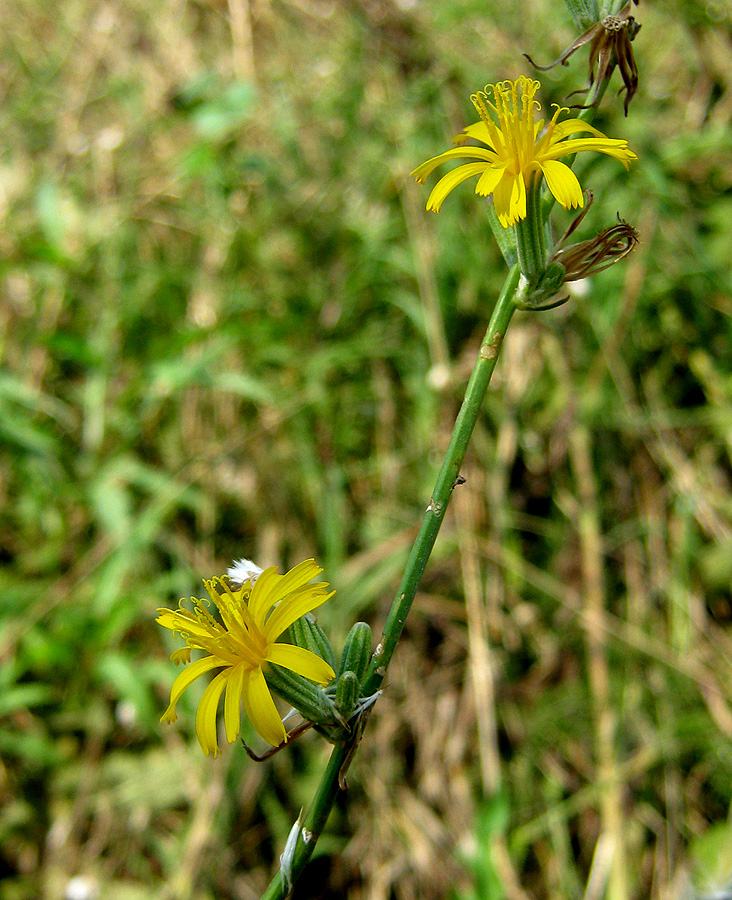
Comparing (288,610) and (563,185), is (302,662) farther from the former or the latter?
(563,185)

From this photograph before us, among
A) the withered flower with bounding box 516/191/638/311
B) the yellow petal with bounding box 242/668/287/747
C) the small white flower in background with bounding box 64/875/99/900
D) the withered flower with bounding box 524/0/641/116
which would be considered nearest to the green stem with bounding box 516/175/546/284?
the withered flower with bounding box 516/191/638/311

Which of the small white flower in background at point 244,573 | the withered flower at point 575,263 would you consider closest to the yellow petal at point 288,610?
the small white flower in background at point 244,573

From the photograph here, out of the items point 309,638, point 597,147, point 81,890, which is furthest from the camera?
point 81,890

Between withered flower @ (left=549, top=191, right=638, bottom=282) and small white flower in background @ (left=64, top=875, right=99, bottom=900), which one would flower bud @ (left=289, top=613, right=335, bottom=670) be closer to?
withered flower @ (left=549, top=191, right=638, bottom=282)

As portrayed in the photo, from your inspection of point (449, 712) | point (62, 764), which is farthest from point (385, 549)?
point (62, 764)

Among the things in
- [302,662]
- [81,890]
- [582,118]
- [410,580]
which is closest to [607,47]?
[582,118]

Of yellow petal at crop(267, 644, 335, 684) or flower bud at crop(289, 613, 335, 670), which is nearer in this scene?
yellow petal at crop(267, 644, 335, 684)

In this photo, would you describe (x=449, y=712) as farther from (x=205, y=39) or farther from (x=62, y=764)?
(x=205, y=39)

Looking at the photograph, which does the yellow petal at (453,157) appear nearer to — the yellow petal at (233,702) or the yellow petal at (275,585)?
the yellow petal at (275,585)
